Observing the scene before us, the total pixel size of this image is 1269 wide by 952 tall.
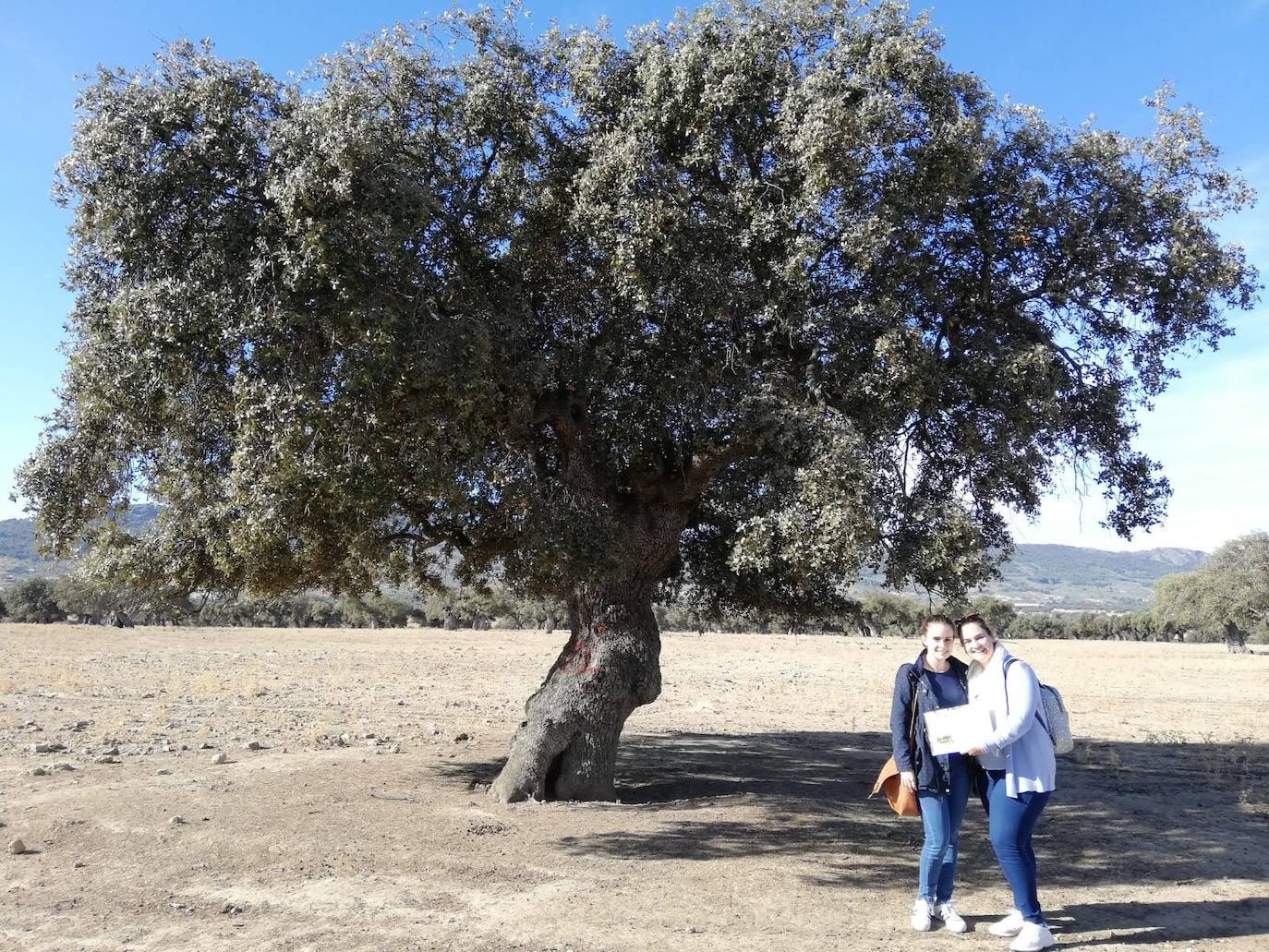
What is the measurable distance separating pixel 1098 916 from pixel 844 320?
19.2 ft

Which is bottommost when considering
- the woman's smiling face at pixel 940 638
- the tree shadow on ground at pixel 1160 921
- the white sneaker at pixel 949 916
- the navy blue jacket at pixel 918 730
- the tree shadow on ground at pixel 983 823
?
the tree shadow on ground at pixel 983 823

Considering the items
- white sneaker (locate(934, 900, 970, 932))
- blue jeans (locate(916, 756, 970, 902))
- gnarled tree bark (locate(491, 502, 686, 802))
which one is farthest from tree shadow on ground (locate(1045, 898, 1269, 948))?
gnarled tree bark (locate(491, 502, 686, 802))

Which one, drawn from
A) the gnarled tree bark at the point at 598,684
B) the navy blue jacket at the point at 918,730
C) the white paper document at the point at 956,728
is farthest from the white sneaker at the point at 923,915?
the gnarled tree bark at the point at 598,684

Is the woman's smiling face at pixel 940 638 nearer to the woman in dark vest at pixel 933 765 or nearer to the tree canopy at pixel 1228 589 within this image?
the woman in dark vest at pixel 933 765

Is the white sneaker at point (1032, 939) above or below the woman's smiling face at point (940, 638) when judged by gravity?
below

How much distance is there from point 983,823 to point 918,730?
5.21 m

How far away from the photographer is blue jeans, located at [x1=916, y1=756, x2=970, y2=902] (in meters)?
6.68

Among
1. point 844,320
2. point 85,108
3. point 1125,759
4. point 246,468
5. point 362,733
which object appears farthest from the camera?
point 362,733

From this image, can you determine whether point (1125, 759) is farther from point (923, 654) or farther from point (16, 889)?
point (16, 889)

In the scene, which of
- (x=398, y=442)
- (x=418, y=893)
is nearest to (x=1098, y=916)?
(x=418, y=893)

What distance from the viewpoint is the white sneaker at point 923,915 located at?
6.80 m

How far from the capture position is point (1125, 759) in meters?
16.1

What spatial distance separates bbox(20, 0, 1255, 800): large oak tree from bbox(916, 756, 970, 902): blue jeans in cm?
232

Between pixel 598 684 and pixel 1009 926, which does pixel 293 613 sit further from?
pixel 1009 926
